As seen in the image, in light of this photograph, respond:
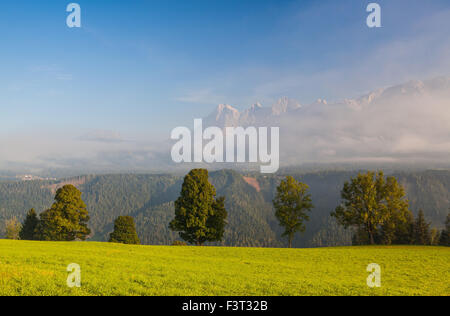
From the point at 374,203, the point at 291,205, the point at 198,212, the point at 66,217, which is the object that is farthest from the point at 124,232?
the point at 374,203

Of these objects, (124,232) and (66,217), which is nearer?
(66,217)

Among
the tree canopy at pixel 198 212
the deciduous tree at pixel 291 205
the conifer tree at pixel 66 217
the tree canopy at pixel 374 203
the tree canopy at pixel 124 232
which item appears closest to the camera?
the tree canopy at pixel 198 212

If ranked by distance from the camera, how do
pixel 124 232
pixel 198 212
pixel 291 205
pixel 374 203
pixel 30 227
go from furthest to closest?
pixel 124 232, pixel 30 227, pixel 291 205, pixel 374 203, pixel 198 212

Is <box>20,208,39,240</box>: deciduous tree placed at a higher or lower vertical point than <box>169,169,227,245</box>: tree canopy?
lower

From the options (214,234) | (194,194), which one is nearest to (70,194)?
(194,194)

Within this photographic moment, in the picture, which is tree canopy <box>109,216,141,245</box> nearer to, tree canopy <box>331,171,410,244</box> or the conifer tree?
the conifer tree

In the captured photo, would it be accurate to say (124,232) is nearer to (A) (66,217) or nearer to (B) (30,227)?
(A) (66,217)

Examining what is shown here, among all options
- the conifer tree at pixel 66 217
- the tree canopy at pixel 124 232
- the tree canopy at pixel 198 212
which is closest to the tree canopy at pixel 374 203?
the tree canopy at pixel 198 212

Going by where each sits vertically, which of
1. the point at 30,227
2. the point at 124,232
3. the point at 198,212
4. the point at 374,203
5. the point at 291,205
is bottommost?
the point at 124,232

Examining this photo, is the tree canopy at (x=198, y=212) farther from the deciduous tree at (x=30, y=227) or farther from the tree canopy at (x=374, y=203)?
the deciduous tree at (x=30, y=227)

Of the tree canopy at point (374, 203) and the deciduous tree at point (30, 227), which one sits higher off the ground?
the tree canopy at point (374, 203)

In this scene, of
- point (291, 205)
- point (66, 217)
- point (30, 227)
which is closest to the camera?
point (66, 217)

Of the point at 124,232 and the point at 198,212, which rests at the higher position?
the point at 198,212

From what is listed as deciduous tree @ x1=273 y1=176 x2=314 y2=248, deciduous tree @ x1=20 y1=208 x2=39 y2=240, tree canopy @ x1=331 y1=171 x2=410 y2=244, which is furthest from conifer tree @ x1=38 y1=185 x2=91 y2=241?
tree canopy @ x1=331 y1=171 x2=410 y2=244
